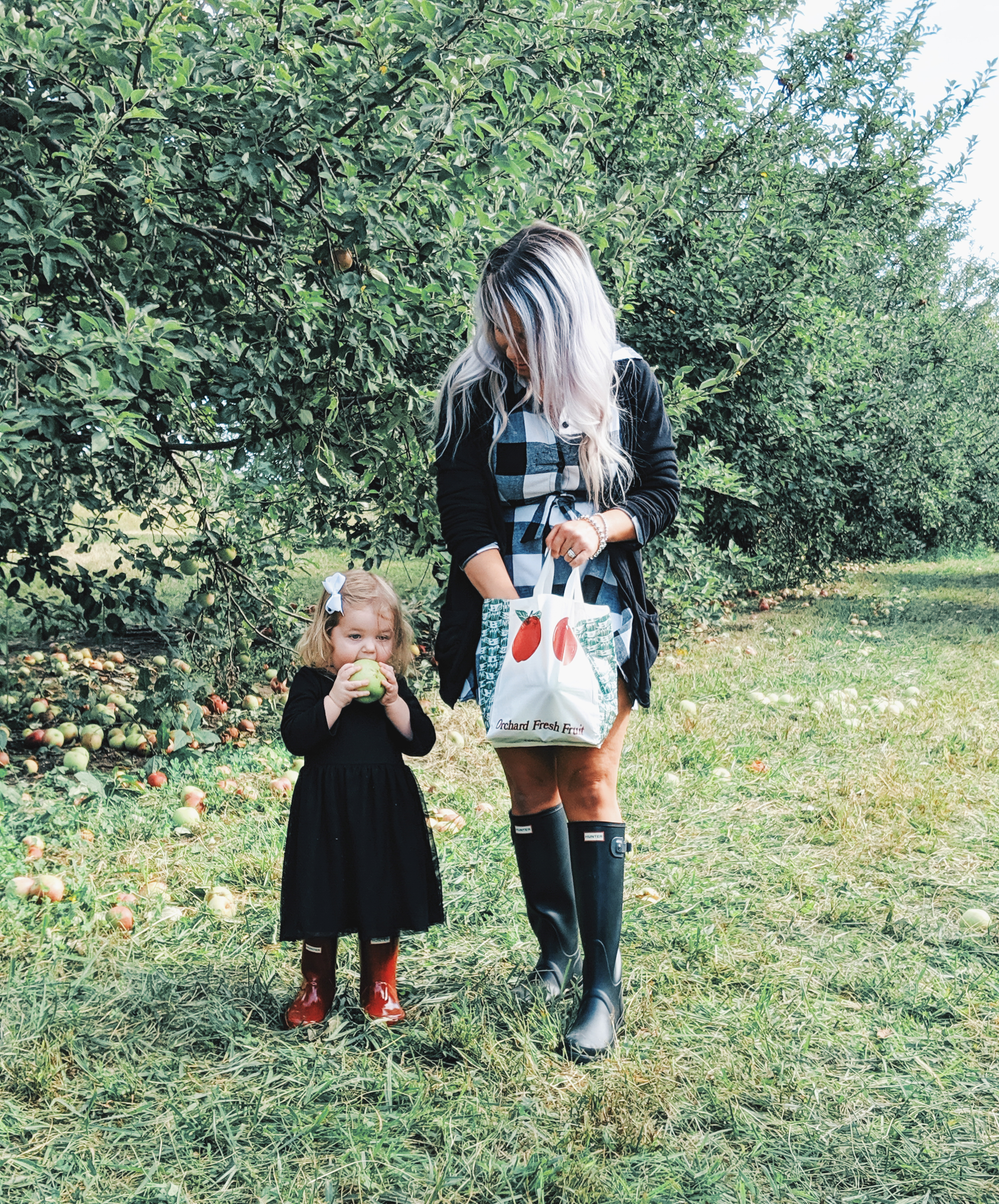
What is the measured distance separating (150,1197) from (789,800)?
2.71 metres

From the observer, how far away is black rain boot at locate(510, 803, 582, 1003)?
2293mm

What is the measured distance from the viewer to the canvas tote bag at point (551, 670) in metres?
1.88

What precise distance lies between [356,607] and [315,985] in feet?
2.80

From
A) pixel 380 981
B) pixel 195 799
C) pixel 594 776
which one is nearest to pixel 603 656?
pixel 594 776

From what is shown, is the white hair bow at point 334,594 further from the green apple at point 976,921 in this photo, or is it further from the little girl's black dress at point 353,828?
the green apple at point 976,921

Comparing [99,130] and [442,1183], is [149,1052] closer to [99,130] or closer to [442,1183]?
[442,1183]

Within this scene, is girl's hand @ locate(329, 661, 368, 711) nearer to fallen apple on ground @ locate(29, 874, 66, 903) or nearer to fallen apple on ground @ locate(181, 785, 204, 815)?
fallen apple on ground @ locate(29, 874, 66, 903)

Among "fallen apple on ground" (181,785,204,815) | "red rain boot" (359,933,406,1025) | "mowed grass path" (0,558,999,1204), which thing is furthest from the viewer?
"fallen apple on ground" (181,785,204,815)

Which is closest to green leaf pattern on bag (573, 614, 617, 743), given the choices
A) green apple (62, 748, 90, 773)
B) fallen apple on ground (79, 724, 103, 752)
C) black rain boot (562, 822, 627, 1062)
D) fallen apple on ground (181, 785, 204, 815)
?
black rain boot (562, 822, 627, 1062)

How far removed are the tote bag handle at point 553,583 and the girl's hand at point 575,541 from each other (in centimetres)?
2

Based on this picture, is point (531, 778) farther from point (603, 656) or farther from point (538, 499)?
point (538, 499)

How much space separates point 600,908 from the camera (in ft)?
7.13

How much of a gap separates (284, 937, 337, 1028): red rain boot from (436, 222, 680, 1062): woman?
449mm

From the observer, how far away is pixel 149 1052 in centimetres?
213
